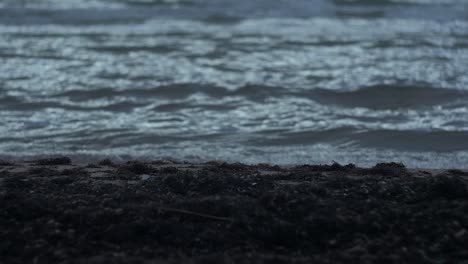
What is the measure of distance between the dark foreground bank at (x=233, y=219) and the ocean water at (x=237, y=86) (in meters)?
2.48

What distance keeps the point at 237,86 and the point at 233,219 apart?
19.9 ft

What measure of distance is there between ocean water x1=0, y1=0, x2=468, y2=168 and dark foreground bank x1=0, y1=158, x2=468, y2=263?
8.14 ft

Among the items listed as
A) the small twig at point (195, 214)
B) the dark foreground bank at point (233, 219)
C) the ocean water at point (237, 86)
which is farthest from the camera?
the ocean water at point (237, 86)

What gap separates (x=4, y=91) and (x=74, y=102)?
1.10m

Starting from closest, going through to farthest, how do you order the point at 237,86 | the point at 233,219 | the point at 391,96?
the point at 233,219 → the point at 391,96 → the point at 237,86

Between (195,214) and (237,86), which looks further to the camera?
(237,86)

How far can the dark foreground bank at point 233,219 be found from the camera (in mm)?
4160

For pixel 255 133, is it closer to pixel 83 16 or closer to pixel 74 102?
pixel 74 102

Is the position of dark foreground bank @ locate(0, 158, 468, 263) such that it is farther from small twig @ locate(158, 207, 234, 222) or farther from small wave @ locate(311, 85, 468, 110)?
small wave @ locate(311, 85, 468, 110)

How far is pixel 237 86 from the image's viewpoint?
34.3ft

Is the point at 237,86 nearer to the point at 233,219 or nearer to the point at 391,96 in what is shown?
the point at 391,96

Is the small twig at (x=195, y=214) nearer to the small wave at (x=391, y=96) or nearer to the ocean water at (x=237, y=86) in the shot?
the ocean water at (x=237, y=86)

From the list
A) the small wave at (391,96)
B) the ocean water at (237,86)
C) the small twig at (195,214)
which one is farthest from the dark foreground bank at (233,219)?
the small wave at (391,96)

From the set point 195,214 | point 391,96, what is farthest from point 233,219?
point 391,96
